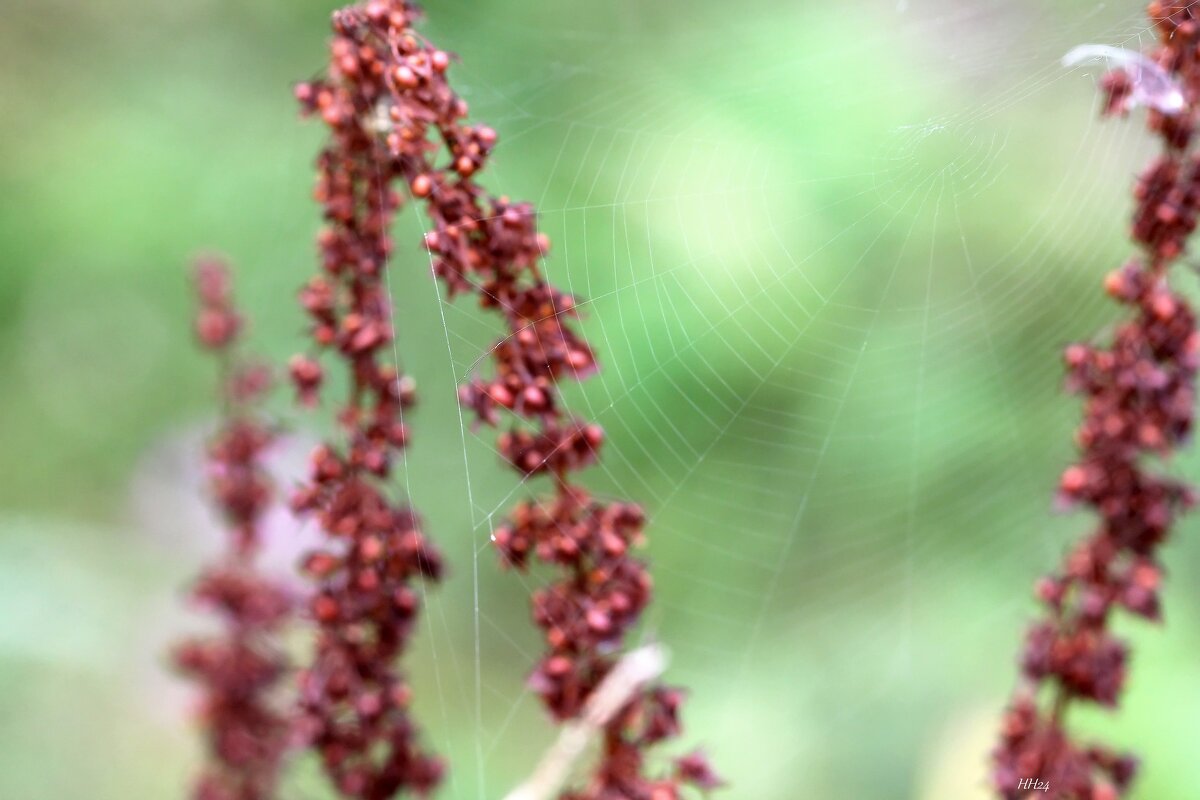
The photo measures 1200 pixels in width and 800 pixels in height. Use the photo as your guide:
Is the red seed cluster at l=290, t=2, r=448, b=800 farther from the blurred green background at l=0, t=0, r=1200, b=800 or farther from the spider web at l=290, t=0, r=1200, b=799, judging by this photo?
the spider web at l=290, t=0, r=1200, b=799

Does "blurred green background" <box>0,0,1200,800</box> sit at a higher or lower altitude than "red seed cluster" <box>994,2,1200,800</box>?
higher

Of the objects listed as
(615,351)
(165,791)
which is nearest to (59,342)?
(165,791)

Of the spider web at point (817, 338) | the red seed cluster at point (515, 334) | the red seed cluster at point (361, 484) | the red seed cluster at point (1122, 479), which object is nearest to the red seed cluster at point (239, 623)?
the red seed cluster at point (361, 484)

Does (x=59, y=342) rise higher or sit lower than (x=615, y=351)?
higher

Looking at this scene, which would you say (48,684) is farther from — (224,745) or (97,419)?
(224,745)

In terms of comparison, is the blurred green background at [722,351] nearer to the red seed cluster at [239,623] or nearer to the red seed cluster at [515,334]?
the red seed cluster at [239,623]

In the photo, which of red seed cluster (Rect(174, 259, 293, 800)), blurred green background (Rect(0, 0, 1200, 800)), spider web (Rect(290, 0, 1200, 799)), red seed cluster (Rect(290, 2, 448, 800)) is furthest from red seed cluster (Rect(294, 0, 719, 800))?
spider web (Rect(290, 0, 1200, 799))

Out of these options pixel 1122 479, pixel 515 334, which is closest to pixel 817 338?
pixel 1122 479
